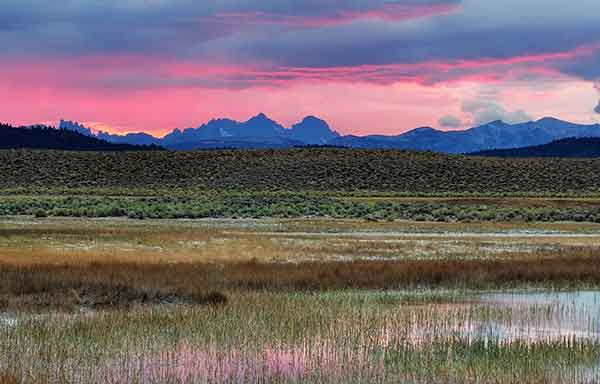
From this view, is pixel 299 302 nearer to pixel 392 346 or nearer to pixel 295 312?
pixel 295 312

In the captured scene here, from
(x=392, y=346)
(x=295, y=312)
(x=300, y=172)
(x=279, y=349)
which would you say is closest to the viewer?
(x=279, y=349)

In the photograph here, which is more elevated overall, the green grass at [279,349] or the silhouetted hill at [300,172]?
the green grass at [279,349]

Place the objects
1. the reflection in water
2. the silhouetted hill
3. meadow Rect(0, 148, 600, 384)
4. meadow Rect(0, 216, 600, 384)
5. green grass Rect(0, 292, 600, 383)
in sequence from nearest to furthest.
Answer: green grass Rect(0, 292, 600, 383) < the reflection in water < meadow Rect(0, 216, 600, 384) < meadow Rect(0, 148, 600, 384) < the silhouetted hill

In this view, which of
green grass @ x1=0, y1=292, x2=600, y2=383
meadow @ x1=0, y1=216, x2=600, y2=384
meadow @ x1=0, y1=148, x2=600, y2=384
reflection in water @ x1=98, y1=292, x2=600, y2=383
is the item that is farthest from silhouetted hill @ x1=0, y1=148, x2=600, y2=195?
green grass @ x1=0, y1=292, x2=600, y2=383

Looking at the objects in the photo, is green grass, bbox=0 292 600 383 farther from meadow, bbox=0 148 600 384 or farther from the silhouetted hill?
the silhouetted hill

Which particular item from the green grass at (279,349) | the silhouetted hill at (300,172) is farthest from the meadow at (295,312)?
the silhouetted hill at (300,172)

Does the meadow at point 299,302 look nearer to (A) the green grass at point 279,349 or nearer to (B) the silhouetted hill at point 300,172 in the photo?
(A) the green grass at point 279,349

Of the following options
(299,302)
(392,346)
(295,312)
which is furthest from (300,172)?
(392,346)

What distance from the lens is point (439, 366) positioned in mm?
16312

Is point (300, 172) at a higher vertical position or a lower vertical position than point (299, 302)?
lower

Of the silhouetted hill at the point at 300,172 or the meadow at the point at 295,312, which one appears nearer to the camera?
the meadow at the point at 295,312

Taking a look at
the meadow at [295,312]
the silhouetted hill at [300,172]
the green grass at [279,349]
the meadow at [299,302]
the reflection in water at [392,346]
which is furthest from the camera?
the silhouetted hill at [300,172]

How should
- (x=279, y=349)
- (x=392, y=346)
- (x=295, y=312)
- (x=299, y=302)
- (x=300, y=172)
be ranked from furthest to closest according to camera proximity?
(x=300, y=172), (x=299, y=302), (x=295, y=312), (x=392, y=346), (x=279, y=349)

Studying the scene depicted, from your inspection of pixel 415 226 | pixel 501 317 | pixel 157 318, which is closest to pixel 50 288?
pixel 157 318
